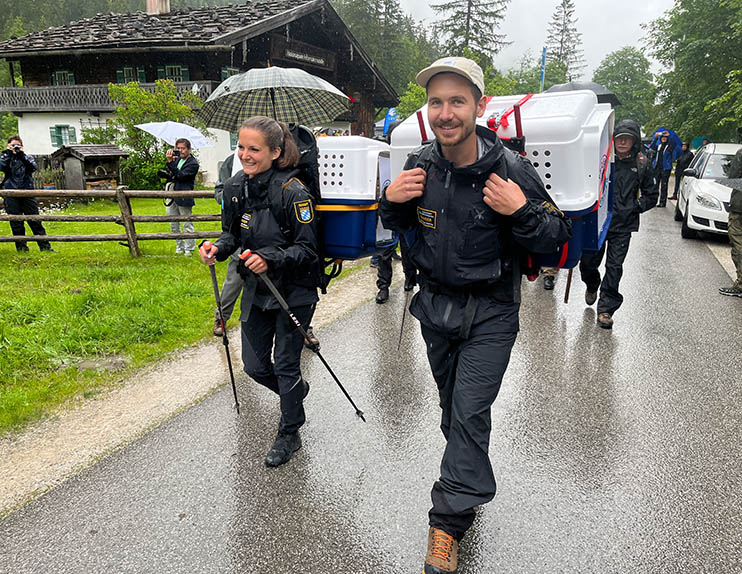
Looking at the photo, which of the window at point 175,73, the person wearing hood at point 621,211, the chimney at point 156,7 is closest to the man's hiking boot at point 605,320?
the person wearing hood at point 621,211

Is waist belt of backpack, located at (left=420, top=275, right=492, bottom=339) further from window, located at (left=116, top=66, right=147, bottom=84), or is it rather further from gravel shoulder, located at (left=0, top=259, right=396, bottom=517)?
window, located at (left=116, top=66, right=147, bottom=84)

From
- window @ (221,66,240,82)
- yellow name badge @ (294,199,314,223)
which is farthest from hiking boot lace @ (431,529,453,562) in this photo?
window @ (221,66,240,82)

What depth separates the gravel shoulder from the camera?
10.9 ft

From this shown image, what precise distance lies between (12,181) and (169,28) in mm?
21313

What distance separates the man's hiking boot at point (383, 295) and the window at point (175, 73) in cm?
2495

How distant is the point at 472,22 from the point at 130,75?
31.9m

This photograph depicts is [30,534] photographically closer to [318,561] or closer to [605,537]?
[318,561]

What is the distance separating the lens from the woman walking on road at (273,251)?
10.5 feet

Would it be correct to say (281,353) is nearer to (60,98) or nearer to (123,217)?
(123,217)

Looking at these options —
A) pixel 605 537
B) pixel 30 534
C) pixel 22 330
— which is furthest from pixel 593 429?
pixel 22 330

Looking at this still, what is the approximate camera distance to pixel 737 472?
3406mm

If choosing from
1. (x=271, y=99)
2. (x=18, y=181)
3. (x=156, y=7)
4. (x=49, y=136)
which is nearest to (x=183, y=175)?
(x=18, y=181)

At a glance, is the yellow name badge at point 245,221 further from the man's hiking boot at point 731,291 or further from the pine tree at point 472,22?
the pine tree at point 472,22

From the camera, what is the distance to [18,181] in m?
9.56
